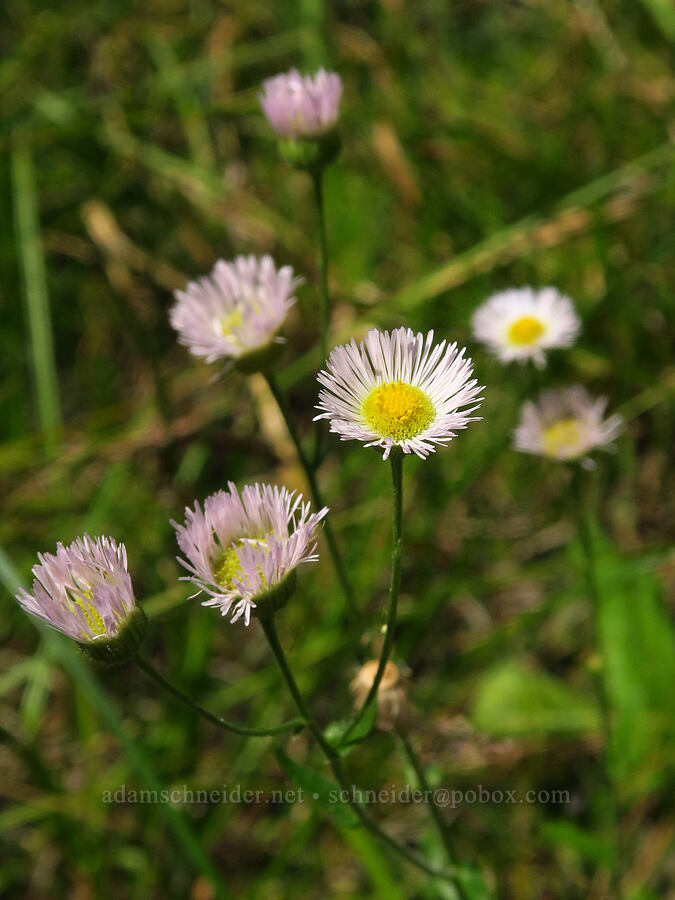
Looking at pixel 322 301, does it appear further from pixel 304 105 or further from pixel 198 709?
pixel 198 709

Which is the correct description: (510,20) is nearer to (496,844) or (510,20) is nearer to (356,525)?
(356,525)

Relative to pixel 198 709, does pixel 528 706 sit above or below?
above

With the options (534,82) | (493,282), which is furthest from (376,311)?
(534,82)

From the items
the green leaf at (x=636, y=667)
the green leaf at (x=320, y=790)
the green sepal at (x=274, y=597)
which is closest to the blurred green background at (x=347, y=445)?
the green leaf at (x=636, y=667)

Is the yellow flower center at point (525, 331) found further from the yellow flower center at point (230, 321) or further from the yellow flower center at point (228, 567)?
the yellow flower center at point (228, 567)

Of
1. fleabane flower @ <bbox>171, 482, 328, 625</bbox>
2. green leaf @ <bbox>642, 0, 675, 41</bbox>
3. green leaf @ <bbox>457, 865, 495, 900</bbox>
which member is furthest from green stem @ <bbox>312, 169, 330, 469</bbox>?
green leaf @ <bbox>642, 0, 675, 41</bbox>

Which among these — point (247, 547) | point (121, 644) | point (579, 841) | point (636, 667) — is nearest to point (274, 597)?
point (247, 547)
